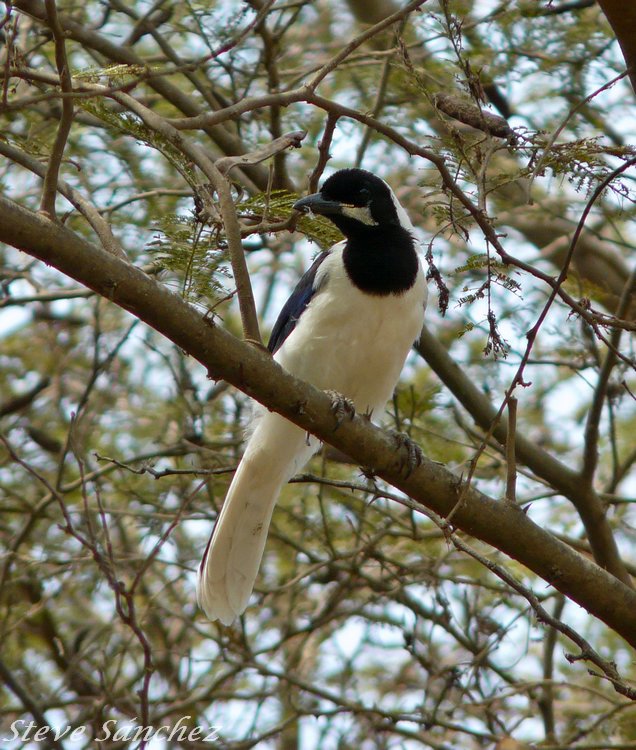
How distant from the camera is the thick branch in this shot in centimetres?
314

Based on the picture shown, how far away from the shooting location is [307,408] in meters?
3.60

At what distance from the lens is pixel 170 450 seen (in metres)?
6.30

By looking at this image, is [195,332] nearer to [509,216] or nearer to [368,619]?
[368,619]

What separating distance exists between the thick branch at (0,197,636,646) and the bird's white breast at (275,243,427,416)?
1.13 meters

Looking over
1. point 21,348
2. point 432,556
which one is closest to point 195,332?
point 432,556

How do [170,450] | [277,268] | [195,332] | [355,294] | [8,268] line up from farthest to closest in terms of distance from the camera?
[277,268] < [8,268] < [170,450] < [355,294] < [195,332]

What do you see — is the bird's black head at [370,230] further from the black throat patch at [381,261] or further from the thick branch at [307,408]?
the thick branch at [307,408]

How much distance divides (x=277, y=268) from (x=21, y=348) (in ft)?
7.02

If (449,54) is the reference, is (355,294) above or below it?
below

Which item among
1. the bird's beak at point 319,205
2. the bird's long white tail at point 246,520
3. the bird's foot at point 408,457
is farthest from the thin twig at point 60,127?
the bird's long white tail at point 246,520

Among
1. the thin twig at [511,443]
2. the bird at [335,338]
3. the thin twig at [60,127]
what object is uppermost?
the bird at [335,338]

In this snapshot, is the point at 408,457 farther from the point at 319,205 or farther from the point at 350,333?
the point at 319,205

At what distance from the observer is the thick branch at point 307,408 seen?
3137 millimetres

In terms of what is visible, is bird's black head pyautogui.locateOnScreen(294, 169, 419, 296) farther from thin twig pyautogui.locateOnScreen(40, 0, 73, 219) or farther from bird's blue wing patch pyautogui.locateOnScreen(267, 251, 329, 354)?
thin twig pyautogui.locateOnScreen(40, 0, 73, 219)
